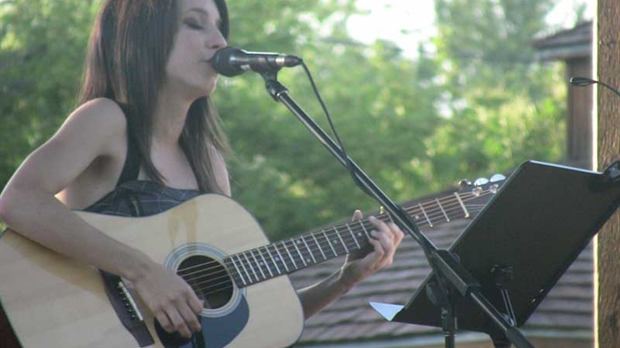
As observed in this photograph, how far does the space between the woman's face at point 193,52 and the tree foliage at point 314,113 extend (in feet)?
2.27

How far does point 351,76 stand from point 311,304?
54.3 feet

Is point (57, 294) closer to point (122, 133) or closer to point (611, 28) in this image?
point (122, 133)

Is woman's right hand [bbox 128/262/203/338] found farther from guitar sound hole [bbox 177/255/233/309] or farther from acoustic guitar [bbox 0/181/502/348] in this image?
guitar sound hole [bbox 177/255/233/309]

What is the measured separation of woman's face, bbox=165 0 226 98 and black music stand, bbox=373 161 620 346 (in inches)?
43.0

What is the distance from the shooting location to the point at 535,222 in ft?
12.0

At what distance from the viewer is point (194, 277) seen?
13.6ft

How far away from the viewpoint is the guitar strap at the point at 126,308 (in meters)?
3.96

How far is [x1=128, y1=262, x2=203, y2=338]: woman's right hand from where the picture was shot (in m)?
3.93

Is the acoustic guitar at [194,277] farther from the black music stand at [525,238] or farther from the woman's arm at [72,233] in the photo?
the black music stand at [525,238]

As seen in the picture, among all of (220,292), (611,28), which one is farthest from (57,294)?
(611,28)

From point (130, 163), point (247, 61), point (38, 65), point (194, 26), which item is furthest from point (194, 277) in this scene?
point (38, 65)

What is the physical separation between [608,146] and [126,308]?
1.69 meters

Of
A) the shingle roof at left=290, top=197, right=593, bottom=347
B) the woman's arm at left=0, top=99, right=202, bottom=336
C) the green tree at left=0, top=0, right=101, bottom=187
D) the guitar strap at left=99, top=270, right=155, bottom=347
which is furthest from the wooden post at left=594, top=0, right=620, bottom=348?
the green tree at left=0, top=0, right=101, bottom=187

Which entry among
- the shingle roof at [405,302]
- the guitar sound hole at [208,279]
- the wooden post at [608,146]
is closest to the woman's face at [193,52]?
the guitar sound hole at [208,279]
